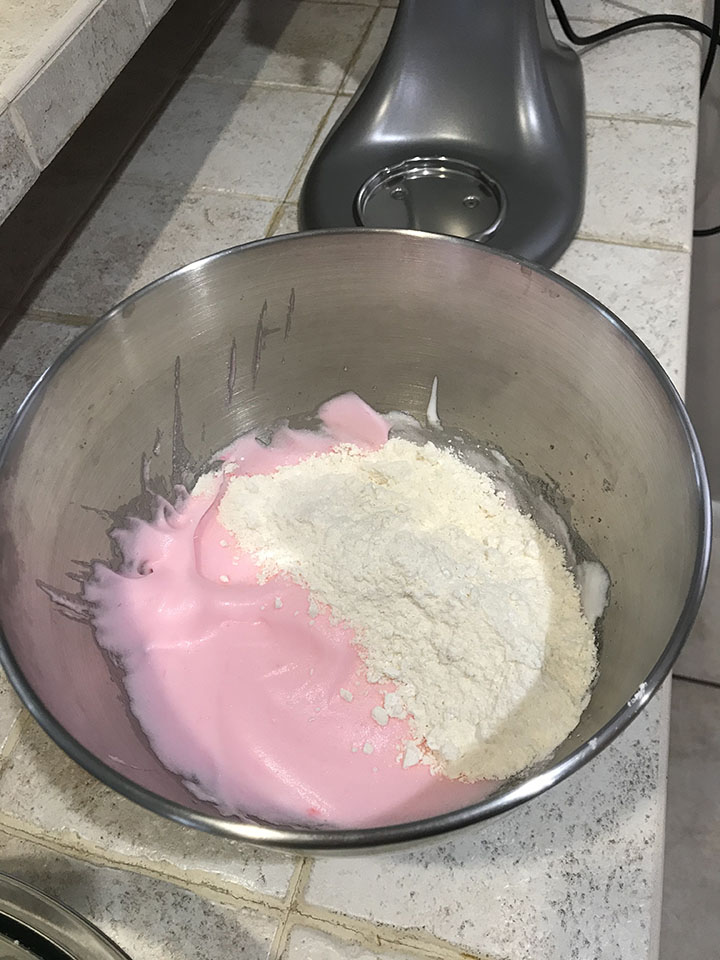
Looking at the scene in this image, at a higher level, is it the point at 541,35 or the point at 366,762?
the point at 541,35

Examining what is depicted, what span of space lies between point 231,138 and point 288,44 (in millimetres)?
163

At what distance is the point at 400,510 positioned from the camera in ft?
1.70

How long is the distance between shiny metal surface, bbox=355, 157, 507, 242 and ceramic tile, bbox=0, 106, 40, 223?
0.27 m

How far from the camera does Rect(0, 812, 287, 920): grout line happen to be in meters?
0.40

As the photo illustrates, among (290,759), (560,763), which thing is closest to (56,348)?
(290,759)

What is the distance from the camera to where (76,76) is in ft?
1.52

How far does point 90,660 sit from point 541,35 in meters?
0.62

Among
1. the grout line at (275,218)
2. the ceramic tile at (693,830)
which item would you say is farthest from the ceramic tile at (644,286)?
the ceramic tile at (693,830)

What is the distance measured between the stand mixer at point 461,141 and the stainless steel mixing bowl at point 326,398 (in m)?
0.13

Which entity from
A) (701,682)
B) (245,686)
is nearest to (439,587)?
(245,686)

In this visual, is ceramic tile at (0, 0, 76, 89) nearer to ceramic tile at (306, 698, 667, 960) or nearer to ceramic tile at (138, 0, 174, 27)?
ceramic tile at (138, 0, 174, 27)

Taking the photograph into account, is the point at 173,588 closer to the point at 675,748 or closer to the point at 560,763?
the point at 560,763

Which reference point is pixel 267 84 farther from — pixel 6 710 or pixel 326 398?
pixel 6 710

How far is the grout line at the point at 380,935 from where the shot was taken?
38 centimetres
